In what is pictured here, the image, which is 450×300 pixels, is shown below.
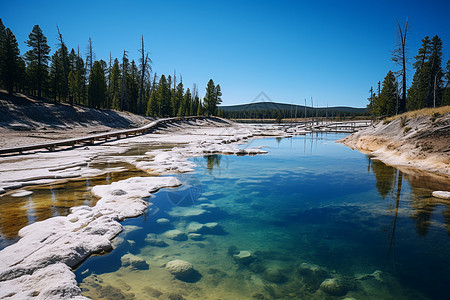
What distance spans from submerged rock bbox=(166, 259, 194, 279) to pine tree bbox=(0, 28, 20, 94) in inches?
1695

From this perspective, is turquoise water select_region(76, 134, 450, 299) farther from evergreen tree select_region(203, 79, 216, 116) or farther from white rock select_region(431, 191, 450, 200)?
evergreen tree select_region(203, 79, 216, 116)

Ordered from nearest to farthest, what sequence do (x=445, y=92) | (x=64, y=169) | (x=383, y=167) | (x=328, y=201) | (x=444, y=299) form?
1. (x=444, y=299)
2. (x=328, y=201)
3. (x=64, y=169)
4. (x=383, y=167)
5. (x=445, y=92)

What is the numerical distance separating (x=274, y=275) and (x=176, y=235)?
2698 millimetres

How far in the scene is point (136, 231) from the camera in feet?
20.1

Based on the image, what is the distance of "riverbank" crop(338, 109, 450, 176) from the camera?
508 inches

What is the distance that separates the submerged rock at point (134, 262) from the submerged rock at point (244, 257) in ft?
6.22

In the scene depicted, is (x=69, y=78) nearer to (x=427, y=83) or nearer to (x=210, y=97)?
(x=210, y=97)

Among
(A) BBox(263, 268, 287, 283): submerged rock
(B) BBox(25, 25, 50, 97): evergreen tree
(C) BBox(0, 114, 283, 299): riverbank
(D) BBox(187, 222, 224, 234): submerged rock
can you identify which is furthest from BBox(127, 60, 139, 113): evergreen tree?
(A) BBox(263, 268, 287, 283): submerged rock

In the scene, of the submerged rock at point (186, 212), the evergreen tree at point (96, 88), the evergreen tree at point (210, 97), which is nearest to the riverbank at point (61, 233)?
the submerged rock at point (186, 212)

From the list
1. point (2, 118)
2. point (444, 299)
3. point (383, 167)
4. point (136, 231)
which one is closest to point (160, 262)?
point (136, 231)

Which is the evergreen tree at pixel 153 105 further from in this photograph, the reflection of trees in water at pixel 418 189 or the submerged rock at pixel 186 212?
the submerged rock at pixel 186 212

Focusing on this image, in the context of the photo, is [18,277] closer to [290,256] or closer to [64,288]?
[64,288]

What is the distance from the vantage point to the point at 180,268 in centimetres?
468

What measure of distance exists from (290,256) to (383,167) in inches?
502
